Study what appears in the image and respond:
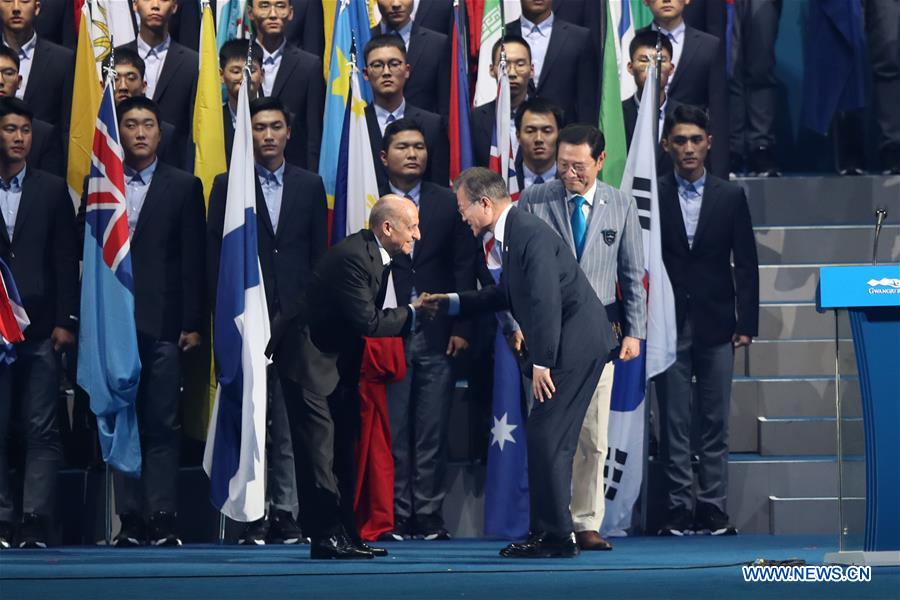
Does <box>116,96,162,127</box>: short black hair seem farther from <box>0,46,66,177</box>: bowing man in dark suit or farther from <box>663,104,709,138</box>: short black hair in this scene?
<box>663,104,709,138</box>: short black hair

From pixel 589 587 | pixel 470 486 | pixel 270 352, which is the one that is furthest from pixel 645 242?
pixel 589 587

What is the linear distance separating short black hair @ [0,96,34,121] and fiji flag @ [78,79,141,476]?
364 millimetres

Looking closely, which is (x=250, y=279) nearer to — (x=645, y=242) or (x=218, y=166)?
(x=218, y=166)

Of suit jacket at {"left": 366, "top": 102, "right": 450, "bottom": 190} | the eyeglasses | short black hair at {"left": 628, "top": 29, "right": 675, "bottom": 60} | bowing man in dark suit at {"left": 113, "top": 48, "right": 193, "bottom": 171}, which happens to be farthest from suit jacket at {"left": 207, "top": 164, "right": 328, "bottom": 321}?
short black hair at {"left": 628, "top": 29, "right": 675, "bottom": 60}

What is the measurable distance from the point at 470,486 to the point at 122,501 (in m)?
1.74

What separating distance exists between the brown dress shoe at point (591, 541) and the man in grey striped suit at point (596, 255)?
0.01 metres

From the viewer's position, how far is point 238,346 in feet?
28.5

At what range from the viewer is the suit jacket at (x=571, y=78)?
9836 mm

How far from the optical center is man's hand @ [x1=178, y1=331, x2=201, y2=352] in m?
8.73

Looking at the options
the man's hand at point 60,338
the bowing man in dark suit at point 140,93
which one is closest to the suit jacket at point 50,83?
the bowing man in dark suit at point 140,93

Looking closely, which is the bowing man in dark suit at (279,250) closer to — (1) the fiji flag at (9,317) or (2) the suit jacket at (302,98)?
(2) the suit jacket at (302,98)

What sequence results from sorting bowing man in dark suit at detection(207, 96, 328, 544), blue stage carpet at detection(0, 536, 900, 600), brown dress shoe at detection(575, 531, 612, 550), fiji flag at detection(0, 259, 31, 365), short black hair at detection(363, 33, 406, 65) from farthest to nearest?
short black hair at detection(363, 33, 406, 65) → bowing man in dark suit at detection(207, 96, 328, 544) → fiji flag at detection(0, 259, 31, 365) → brown dress shoe at detection(575, 531, 612, 550) → blue stage carpet at detection(0, 536, 900, 600)

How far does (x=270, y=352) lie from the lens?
765cm

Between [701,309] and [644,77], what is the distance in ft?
4.62
